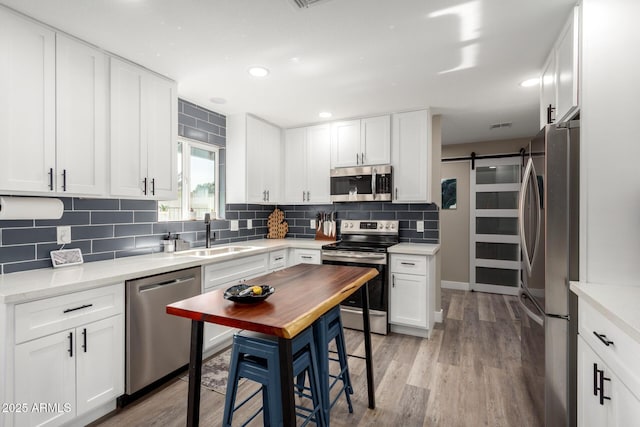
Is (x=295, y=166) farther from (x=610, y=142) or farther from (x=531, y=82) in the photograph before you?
(x=610, y=142)

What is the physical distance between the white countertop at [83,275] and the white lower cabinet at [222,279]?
0.11 metres

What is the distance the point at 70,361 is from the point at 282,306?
134 centimetres

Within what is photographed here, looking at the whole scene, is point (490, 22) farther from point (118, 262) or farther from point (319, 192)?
point (118, 262)

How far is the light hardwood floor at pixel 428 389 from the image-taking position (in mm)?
1923

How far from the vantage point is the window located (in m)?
3.14

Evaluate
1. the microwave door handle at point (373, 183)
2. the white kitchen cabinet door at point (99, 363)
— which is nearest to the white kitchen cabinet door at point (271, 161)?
the microwave door handle at point (373, 183)

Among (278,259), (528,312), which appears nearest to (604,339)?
(528,312)

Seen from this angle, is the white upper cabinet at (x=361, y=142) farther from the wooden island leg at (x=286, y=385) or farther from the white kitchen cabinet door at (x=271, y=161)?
the wooden island leg at (x=286, y=385)

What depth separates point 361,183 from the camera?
3.64 m

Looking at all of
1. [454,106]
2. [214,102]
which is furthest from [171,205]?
[454,106]

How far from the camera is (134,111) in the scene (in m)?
2.33

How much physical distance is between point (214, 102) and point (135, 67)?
0.93m

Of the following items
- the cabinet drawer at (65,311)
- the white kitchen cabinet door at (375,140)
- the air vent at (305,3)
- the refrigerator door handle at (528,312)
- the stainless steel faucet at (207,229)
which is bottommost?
the refrigerator door handle at (528,312)

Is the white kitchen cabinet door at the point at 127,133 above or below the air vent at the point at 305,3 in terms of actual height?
below
